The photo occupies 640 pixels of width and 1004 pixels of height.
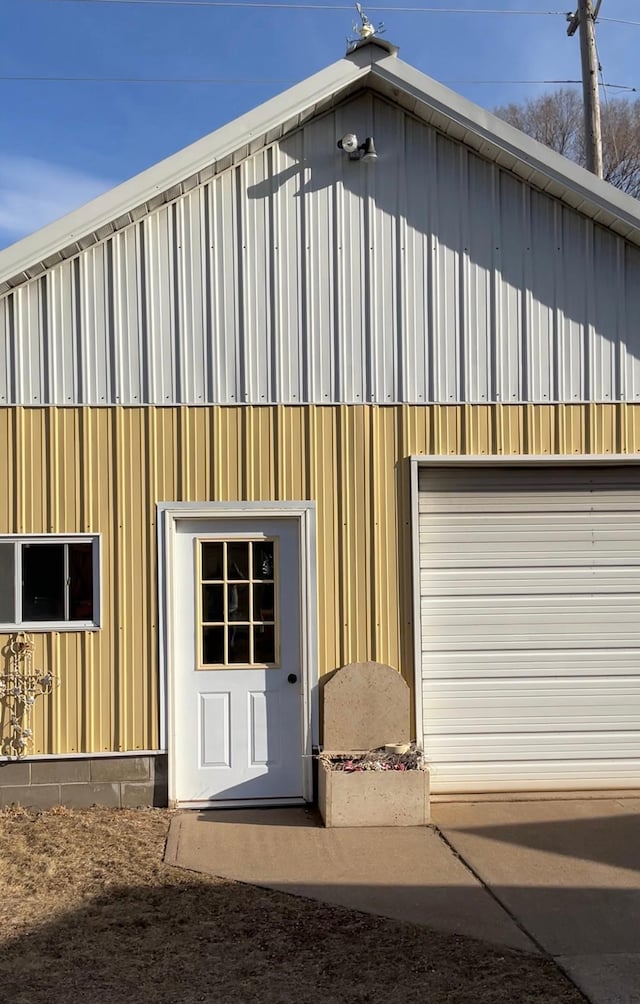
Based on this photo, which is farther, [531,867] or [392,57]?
[392,57]

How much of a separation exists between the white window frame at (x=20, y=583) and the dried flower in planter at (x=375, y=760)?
2004 mm

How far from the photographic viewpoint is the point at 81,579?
682 cm

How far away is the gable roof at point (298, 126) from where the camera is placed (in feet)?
21.5

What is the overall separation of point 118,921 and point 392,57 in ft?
20.0

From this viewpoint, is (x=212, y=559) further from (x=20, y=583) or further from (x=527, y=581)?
(x=527, y=581)

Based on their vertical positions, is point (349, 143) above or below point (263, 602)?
above

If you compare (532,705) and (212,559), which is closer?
(212,559)

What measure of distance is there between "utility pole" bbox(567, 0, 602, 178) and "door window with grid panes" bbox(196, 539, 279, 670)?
26.9 ft

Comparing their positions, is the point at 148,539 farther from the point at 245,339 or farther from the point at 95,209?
the point at 95,209

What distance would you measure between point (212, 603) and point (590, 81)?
9506 mm

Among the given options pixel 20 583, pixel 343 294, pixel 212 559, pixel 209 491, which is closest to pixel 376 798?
pixel 212 559

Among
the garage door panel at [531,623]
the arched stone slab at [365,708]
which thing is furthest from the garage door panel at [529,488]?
the arched stone slab at [365,708]

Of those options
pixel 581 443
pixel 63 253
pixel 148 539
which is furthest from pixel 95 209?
pixel 581 443

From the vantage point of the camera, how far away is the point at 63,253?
6742 millimetres
